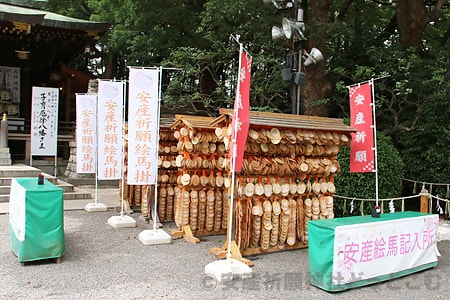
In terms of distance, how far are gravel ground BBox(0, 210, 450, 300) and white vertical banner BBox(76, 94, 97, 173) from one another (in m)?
3.48

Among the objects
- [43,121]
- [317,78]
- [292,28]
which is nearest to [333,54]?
[317,78]

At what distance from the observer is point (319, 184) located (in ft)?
22.7

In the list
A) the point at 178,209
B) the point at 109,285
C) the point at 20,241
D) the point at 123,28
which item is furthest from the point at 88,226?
the point at 123,28

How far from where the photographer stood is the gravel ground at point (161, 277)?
462 centimetres

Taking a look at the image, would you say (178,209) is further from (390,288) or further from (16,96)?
(16,96)

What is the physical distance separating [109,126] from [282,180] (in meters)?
4.37

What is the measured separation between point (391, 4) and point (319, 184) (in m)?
11.9

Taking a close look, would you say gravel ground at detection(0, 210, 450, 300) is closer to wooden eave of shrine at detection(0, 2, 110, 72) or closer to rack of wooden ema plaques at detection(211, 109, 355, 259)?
rack of wooden ema plaques at detection(211, 109, 355, 259)

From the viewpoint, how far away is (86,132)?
1012 cm

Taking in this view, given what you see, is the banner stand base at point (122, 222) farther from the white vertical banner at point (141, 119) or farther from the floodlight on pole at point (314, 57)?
the floodlight on pole at point (314, 57)

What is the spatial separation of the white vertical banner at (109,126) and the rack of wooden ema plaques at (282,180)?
3.45 m

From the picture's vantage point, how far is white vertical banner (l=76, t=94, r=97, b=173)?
1005cm

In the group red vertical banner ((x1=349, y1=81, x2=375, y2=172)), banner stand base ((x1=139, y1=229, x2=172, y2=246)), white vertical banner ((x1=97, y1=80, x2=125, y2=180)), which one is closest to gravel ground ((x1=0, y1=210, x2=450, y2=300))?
banner stand base ((x1=139, y1=229, x2=172, y2=246))

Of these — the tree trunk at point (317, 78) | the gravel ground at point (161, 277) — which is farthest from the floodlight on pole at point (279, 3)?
the gravel ground at point (161, 277)
